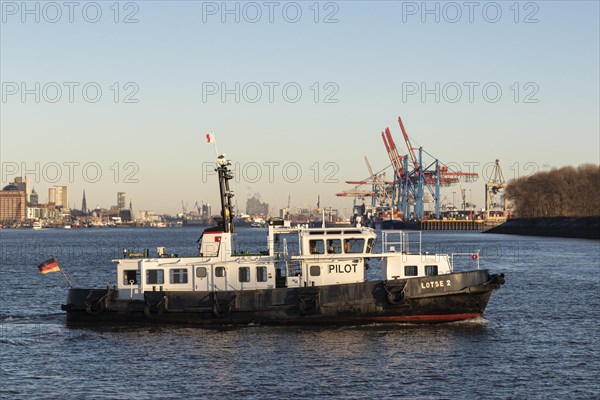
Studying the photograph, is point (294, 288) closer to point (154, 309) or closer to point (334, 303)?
point (334, 303)

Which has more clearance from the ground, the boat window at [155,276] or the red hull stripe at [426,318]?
the boat window at [155,276]

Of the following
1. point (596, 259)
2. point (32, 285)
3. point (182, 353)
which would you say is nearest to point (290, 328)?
point (182, 353)

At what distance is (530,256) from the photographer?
92.2m

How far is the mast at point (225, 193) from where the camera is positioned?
3875 centimetres

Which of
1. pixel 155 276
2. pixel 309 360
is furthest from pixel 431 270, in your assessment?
pixel 155 276

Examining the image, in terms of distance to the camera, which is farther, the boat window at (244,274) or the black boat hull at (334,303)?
the boat window at (244,274)

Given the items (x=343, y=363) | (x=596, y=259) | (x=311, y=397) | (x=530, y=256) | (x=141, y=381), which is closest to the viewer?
(x=311, y=397)

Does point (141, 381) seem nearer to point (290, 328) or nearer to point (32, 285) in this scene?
point (290, 328)

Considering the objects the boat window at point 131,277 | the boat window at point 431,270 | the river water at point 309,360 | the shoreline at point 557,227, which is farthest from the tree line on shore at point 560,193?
the boat window at point 131,277

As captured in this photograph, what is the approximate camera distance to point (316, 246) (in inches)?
1455

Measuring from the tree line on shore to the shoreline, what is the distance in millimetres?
4608

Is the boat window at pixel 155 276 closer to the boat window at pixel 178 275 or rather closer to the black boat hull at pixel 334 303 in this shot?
the boat window at pixel 178 275

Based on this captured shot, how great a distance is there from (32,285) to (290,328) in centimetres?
3045

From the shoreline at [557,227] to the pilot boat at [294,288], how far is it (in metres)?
113
